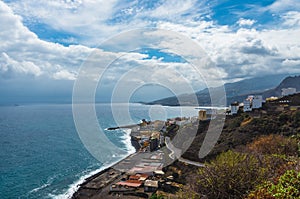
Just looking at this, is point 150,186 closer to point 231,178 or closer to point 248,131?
point 248,131

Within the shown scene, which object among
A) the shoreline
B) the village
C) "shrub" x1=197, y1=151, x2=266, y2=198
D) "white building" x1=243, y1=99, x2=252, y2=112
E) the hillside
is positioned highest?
"white building" x1=243, y1=99, x2=252, y2=112

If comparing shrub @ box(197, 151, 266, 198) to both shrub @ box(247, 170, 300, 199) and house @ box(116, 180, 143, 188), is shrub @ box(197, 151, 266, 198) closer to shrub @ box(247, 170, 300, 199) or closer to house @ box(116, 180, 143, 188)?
shrub @ box(247, 170, 300, 199)

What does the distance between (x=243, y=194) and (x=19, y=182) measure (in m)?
18.9

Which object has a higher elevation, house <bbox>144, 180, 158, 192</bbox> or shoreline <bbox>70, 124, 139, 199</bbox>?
house <bbox>144, 180, 158, 192</bbox>

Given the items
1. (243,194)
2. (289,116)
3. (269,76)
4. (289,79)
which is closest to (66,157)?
(289,116)

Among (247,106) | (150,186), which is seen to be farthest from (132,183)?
(247,106)

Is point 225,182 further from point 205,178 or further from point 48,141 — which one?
point 48,141

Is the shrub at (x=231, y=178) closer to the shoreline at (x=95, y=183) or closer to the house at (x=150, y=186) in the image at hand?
the house at (x=150, y=186)

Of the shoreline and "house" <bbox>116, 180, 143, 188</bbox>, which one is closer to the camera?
"house" <bbox>116, 180, 143, 188</bbox>

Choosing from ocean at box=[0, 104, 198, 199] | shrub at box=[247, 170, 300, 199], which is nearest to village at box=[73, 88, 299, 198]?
ocean at box=[0, 104, 198, 199]

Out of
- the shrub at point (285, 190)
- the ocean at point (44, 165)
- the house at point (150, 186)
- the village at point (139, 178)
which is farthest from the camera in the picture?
the ocean at point (44, 165)

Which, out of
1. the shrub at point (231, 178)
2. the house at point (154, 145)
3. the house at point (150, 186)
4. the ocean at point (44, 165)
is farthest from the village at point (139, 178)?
the shrub at point (231, 178)

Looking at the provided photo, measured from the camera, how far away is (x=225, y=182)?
676cm

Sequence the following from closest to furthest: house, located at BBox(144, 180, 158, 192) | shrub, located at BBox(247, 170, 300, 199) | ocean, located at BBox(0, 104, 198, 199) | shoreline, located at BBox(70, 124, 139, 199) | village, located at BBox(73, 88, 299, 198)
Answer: shrub, located at BBox(247, 170, 300, 199)
house, located at BBox(144, 180, 158, 192)
village, located at BBox(73, 88, 299, 198)
shoreline, located at BBox(70, 124, 139, 199)
ocean, located at BBox(0, 104, 198, 199)
